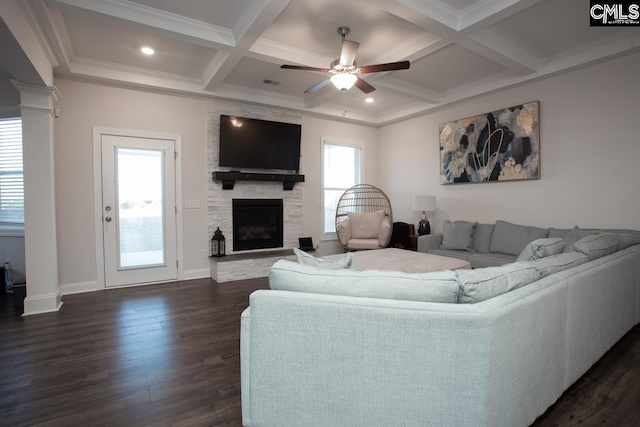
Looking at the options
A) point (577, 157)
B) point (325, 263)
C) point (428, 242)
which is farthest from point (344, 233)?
point (325, 263)

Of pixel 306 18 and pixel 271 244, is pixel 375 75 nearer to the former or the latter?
pixel 306 18

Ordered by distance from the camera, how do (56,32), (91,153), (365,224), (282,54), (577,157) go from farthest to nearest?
(365,224) < (91,153) < (577,157) < (282,54) < (56,32)

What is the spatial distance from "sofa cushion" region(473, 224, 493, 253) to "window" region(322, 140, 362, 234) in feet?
8.27

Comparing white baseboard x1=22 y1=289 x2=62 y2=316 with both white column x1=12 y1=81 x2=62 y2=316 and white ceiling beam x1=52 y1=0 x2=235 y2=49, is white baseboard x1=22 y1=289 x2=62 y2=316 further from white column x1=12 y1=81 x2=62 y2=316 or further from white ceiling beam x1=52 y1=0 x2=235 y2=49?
white ceiling beam x1=52 y1=0 x2=235 y2=49

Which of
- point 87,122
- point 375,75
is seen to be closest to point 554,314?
point 375,75

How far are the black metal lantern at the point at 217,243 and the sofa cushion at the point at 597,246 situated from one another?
4.26m

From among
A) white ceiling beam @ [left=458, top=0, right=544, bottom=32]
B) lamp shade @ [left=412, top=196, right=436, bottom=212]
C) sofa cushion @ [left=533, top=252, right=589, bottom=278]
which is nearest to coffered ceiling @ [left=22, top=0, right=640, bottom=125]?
white ceiling beam @ [left=458, top=0, right=544, bottom=32]

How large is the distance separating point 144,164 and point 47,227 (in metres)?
1.42

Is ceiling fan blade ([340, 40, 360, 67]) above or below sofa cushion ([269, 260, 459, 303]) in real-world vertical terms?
above

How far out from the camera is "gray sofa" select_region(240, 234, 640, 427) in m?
1.28

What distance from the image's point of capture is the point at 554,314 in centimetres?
166

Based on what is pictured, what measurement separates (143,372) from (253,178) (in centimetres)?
330

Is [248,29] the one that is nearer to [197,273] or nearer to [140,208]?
[140,208]

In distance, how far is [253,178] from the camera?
505 centimetres
